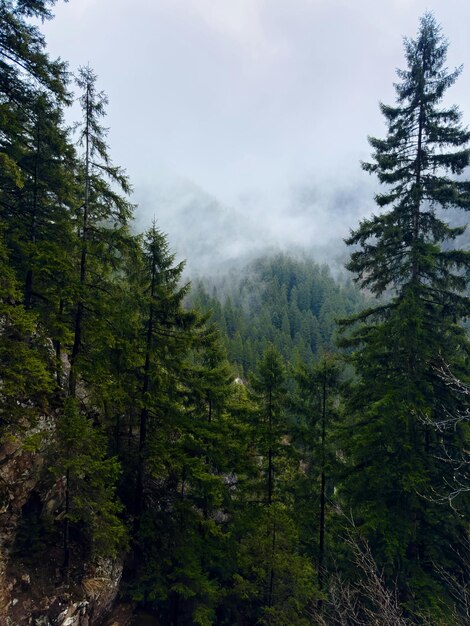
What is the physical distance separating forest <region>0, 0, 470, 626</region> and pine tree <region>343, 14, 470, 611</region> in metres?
0.08

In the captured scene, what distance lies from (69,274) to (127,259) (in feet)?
7.17

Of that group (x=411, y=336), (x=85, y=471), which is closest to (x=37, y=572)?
(x=85, y=471)

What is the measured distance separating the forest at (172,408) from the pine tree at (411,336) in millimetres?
78

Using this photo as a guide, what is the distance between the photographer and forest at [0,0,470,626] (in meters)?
10.4

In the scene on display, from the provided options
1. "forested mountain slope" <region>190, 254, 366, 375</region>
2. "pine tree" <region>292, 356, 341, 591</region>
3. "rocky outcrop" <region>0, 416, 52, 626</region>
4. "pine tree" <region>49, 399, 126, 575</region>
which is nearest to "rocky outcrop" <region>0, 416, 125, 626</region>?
"rocky outcrop" <region>0, 416, 52, 626</region>

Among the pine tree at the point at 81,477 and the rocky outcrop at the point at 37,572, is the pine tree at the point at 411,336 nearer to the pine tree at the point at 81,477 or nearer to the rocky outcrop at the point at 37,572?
the pine tree at the point at 81,477

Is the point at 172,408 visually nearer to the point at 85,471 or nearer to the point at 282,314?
the point at 85,471

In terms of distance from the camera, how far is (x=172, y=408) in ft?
46.9

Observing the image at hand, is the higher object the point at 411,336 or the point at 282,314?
the point at 282,314

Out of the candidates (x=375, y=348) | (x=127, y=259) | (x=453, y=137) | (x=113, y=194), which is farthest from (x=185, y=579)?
(x=453, y=137)

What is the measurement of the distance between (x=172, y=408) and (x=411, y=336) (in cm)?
935

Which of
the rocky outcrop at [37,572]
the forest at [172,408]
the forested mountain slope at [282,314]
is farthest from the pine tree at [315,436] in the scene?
the forested mountain slope at [282,314]

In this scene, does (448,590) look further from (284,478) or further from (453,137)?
(453,137)

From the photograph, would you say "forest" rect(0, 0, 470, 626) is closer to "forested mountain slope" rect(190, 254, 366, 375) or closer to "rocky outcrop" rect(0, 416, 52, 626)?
"rocky outcrop" rect(0, 416, 52, 626)
